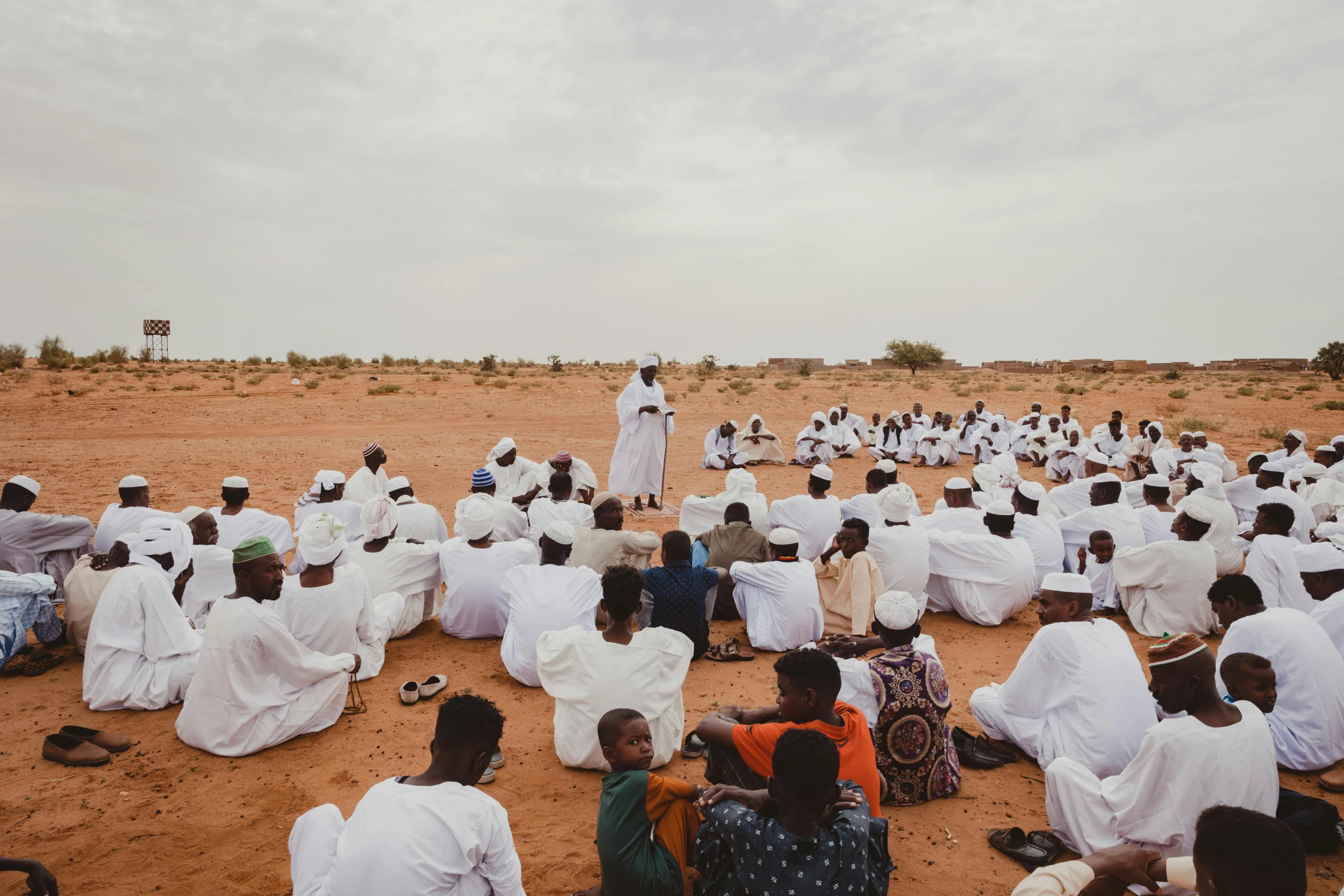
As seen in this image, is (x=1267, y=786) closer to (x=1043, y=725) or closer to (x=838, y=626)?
(x=1043, y=725)

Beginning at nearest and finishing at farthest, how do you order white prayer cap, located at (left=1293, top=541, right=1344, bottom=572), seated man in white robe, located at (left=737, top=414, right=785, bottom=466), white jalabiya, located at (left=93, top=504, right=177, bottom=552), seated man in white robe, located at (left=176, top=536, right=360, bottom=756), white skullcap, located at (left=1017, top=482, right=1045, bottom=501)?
seated man in white robe, located at (left=176, top=536, right=360, bottom=756), white prayer cap, located at (left=1293, top=541, right=1344, bottom=572), white jalabiya, located at (left=93, top=504, right=177, bottom=552), white skullcap, located at (left=1017, top=482, right=1045, bottom=501), seated man in white robe, located at (left=737, top=414, right=785, bottom=466)

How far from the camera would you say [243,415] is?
68.0 ft

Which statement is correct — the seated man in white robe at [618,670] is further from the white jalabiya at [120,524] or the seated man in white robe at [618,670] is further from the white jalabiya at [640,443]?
the white jalabiya at [640,443]

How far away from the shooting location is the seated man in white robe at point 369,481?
8.07m

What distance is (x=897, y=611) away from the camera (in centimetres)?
383

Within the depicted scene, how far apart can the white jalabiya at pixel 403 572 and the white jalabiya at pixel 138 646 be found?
1226mm

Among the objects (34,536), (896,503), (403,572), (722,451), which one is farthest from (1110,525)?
(34,536)

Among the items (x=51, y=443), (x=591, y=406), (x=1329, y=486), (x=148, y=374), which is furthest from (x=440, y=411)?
(x=1329, y=486)

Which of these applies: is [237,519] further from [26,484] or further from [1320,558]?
[1320,558]

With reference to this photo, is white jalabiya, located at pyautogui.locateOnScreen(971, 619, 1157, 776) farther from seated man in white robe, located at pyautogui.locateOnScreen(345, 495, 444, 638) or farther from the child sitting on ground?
seated man in white robe, located at pyautogui.locateOnScreen(345, 495, 444, 638)

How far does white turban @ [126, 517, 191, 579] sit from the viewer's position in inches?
192

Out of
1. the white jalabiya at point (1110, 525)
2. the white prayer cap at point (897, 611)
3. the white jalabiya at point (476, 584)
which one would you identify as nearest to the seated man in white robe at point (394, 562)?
the white jalabiya at point (476, 584)

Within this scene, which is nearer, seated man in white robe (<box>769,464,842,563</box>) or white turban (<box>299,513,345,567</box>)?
white turban (<box>299,513,345,567</box>)

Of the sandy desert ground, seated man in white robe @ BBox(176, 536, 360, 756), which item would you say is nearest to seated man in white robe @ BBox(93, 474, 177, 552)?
the sandy desert ground
